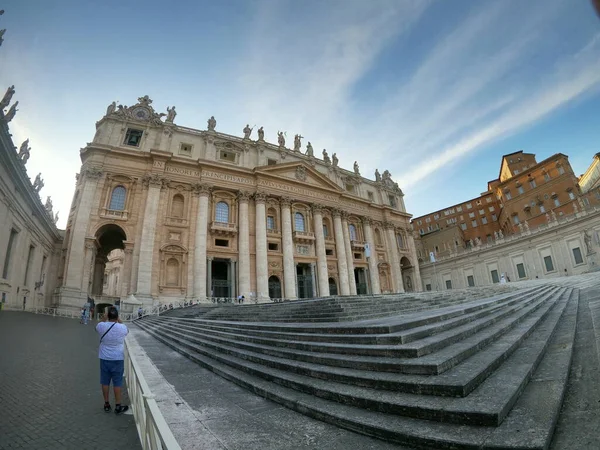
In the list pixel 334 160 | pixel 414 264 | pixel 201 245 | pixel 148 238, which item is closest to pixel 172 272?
pixel 201 245

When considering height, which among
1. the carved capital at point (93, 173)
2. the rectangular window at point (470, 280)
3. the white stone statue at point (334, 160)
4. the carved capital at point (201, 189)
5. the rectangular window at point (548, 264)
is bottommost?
the rectangular window at point (470, 280)

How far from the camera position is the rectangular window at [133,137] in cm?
2628

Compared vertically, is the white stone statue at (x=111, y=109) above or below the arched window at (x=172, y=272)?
above

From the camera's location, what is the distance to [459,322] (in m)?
5.67

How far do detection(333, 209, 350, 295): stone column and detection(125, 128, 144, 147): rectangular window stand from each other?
68.5 ft

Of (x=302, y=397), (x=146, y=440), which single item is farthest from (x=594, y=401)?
(x=146, y=440)

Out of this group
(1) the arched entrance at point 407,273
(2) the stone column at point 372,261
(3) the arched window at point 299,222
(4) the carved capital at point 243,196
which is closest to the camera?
(4) the carved capital at point 243,196

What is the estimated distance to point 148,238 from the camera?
22.3 meters

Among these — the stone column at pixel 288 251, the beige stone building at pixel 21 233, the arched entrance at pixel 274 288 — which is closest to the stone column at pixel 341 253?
the stone column at pixel 288 251

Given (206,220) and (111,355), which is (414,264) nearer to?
(206,220)

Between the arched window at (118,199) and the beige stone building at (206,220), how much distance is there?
0.24ft

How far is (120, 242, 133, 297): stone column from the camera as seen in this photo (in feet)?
70.0

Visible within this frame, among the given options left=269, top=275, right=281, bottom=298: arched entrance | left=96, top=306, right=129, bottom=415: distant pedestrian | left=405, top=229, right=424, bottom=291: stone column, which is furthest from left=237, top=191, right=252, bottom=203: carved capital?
left=405, top=229, right=424, bottom=291: stone column

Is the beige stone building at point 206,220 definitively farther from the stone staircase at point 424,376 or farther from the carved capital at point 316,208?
the stone staircase at point 424,376
